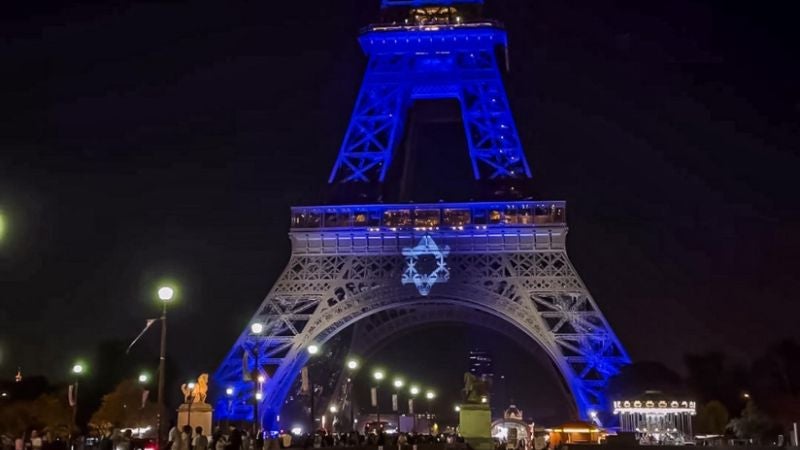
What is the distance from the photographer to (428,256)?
56406 millimetres

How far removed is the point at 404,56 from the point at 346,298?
17.0 metres

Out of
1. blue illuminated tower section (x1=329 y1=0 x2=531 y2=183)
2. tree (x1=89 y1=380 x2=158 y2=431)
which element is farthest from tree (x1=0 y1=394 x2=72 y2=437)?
blue illuminated tower section (x1=329 y1=0 x2=531 y2=183)

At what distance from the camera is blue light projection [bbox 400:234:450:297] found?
181ft

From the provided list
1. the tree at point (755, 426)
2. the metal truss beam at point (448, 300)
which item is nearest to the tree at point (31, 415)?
the metal truss beam at point (448, 300)

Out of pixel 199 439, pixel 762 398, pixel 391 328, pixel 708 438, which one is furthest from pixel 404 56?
pixel 199 439

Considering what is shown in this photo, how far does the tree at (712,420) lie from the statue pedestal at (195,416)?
4123 centimetres

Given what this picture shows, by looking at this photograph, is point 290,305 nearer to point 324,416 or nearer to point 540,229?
point 540,229

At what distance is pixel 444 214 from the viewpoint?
5616cm

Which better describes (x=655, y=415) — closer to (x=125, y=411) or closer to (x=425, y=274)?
(x=425, y=274)

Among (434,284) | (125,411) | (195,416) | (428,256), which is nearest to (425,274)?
(434,284)

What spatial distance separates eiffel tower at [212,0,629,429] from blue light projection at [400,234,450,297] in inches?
2.6

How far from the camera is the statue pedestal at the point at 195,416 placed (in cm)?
3000

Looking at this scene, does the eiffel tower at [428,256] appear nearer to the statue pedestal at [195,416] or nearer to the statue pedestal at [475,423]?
the statue pedestal at [195,416]

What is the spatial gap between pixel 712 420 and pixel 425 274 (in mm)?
22479
